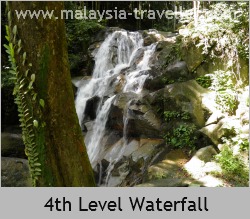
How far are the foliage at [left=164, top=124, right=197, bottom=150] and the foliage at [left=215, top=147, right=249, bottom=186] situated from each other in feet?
2.49

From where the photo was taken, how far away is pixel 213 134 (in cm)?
609

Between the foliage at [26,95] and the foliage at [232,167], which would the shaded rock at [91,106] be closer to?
the foliage at [232,167]

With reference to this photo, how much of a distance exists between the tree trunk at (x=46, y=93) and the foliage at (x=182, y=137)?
3.94m

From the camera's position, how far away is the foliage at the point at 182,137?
6.38m

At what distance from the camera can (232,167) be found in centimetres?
540

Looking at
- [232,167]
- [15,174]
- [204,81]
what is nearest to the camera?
[232,167]

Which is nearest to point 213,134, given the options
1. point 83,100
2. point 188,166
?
point 188,166

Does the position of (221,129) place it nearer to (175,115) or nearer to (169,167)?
(175,115)

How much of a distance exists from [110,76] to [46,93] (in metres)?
7.69

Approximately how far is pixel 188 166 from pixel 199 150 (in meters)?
0.47

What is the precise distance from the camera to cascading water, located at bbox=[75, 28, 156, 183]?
7.97 meters

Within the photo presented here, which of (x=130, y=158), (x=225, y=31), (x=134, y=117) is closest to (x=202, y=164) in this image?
(x=130, y=158)

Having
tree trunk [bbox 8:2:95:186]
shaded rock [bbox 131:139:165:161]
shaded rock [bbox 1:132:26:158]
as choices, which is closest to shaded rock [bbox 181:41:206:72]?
shaded rock [bbox 131:139:165:161]

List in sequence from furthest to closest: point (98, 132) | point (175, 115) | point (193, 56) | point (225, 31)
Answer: point (98, 132), point (193, 56), point (225, 31), point (175, 115)
